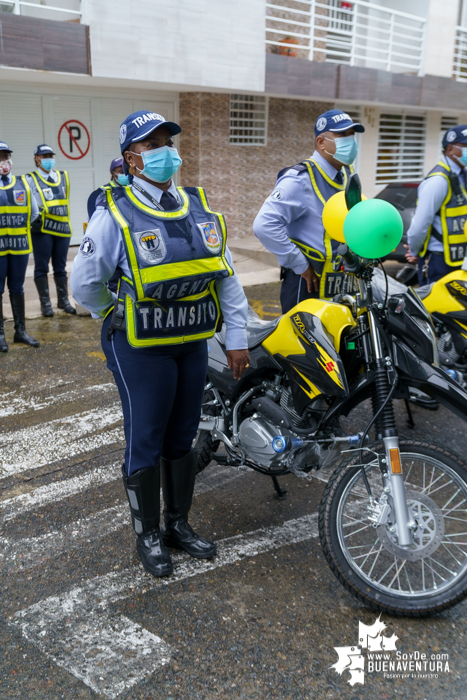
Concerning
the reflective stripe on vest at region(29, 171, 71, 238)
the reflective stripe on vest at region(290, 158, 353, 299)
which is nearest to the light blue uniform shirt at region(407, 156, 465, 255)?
the reflective stripe on vest at region(290, 158, 353, 299)

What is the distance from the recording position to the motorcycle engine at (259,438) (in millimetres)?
3303

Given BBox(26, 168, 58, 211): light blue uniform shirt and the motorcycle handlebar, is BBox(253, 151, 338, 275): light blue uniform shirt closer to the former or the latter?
the motorcycle handlebar

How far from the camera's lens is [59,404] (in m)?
5.37

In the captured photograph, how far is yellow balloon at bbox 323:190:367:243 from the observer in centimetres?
301

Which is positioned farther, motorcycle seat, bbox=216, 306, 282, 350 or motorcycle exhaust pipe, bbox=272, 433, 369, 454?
motorcycle seat, bbox=216, 306, 282, 350

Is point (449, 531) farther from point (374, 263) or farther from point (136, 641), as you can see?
point (136, 641)

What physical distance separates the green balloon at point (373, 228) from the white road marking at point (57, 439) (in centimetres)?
259

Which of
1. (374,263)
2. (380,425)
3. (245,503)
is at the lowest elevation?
(245,503)

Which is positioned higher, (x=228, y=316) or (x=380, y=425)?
(x=228, y=316)

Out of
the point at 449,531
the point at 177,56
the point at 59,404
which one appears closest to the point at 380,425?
the point at 449,531

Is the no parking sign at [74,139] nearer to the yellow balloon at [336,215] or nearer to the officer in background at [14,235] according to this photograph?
the officer in background at [14,235]

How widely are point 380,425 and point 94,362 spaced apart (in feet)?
13.6

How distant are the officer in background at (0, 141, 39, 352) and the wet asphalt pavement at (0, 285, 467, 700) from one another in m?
2.74

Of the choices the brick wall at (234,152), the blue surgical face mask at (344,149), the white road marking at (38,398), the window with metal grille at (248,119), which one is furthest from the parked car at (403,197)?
the blue surgical face mask at (344,149)
